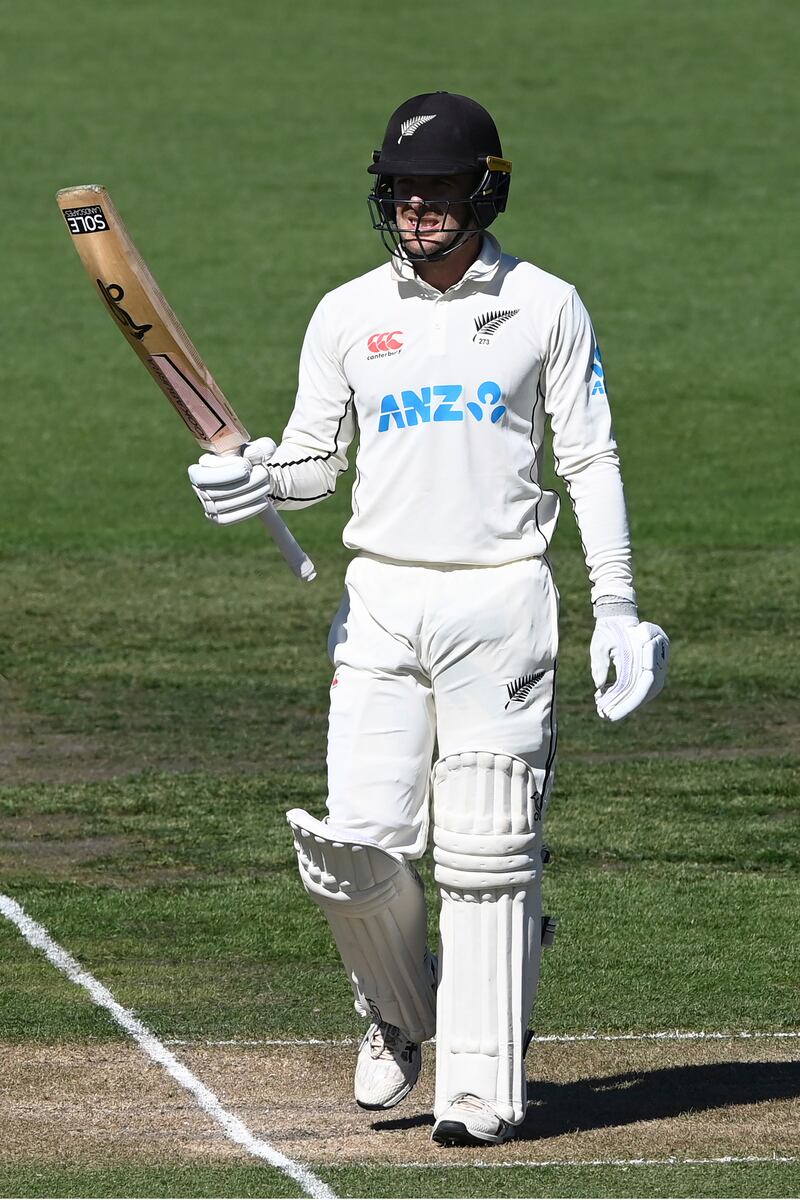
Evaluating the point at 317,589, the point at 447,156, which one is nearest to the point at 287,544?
the point at 447,156

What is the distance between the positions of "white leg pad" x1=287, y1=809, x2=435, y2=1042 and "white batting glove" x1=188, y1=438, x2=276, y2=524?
76 cm

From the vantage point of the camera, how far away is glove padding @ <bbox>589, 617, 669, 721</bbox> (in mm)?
5570

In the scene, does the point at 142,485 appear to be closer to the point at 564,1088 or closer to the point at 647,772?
the point at 647,772

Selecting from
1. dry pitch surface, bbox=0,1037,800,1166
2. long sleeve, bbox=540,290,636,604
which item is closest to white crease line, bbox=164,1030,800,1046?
dry pitch surface, bbox=0,1037,800,1166

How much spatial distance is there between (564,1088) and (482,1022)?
0.69 meters

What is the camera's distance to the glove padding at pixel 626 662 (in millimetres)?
5570

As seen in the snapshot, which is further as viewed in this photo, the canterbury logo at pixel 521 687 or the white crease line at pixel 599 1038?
the white crease line at pixel 599 1038

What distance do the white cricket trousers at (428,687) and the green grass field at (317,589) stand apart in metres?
0.86

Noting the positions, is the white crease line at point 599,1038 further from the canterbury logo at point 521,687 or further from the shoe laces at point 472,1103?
the canterbury logo at point 521,687

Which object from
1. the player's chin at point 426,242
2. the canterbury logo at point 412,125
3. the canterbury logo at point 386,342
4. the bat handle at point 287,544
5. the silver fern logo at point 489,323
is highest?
the canterbury logo at point 412,125

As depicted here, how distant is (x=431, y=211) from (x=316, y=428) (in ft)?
2.10

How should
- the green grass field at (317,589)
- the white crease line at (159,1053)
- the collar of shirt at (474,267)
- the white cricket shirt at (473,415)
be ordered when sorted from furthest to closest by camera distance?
1. the green grass field at (317,589)
2. the collar of shirt at (474,267)
3. the white cricket shirt at (473,415)
4. the white crease line at (159,1053)

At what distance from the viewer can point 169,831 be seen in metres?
9.37

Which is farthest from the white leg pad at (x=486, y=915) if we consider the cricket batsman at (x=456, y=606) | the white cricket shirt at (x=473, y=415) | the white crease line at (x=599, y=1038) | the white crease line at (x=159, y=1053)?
the white crease line at (x=599, y=1038)
